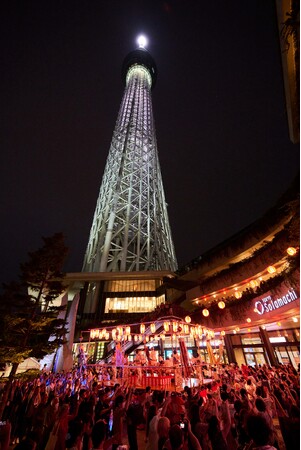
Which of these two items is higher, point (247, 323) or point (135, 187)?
point (135, 187)

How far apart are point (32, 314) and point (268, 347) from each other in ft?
53.6

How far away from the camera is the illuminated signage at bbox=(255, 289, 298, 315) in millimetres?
10484

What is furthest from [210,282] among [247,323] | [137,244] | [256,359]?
[137,244]

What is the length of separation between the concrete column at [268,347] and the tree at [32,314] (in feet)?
46.9

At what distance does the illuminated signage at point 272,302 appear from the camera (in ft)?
34.4

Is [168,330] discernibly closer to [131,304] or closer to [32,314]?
[32,314]

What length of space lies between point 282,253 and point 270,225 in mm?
4204

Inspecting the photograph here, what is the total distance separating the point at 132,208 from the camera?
44.3 metres

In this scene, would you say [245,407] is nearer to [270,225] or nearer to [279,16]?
[279,16]

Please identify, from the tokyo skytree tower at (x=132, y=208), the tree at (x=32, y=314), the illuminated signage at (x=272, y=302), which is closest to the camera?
the illuminated signage at (x=272, y=302)

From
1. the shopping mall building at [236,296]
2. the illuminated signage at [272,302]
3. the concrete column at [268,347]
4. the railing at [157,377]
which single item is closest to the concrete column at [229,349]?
the shopping mall building at [236,296]

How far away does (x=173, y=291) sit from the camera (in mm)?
26781

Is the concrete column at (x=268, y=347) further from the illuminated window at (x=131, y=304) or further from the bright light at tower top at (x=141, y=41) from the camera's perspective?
the bright light at tower top at (x=141, y=41)

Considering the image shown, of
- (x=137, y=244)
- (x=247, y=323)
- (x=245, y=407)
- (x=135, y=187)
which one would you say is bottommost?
(x=245, y=407)
